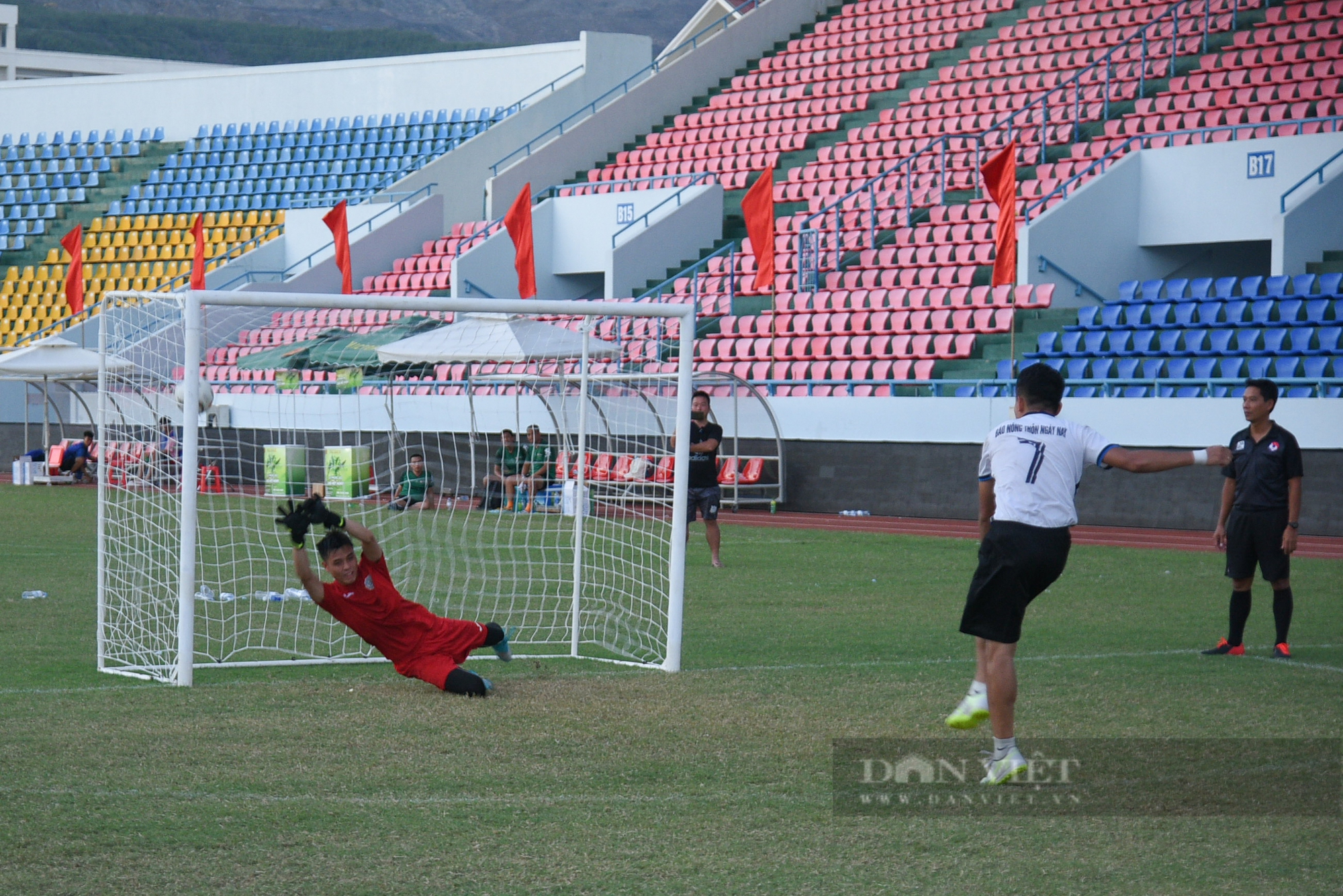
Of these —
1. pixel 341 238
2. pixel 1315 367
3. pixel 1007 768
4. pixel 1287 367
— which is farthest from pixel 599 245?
pixel 1007 768

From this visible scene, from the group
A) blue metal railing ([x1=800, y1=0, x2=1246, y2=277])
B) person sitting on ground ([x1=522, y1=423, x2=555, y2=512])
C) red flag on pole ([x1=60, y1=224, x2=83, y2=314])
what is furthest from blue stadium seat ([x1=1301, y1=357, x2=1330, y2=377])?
red flag on pole ([x1=60, y1=224, x2=83, y2=314])

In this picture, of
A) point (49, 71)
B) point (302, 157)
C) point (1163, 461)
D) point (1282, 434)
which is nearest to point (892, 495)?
point (1282, 434)

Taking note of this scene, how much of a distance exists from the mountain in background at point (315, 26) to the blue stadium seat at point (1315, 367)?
233 ft

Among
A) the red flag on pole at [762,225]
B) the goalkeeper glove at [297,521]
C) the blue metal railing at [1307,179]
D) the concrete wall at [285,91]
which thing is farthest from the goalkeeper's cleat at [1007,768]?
the concrete wall at [285,91]

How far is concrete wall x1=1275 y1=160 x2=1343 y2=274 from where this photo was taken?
2158 centimetres

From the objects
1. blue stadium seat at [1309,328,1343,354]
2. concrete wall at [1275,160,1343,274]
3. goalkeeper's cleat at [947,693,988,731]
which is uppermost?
concrete wall at [1275,160,1343,274]

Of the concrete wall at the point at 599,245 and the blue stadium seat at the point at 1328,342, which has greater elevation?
the concrete wall at the point at 599,245

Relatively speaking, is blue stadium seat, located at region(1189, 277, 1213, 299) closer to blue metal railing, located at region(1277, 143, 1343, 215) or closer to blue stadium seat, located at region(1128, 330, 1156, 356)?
blue stadium seat, located at region(1128, 330, 1156, 356)

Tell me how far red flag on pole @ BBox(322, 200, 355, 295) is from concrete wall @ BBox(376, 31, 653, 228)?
13.6 ft

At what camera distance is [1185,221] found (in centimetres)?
2358

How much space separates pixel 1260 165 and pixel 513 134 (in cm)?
1828

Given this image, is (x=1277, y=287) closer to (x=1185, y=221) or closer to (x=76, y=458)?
(x=1185, y=221)

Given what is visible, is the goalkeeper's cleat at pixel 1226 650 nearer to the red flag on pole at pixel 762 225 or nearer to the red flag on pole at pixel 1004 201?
the red flag on pole at pixel 1004 201

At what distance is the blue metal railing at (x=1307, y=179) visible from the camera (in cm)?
2175
